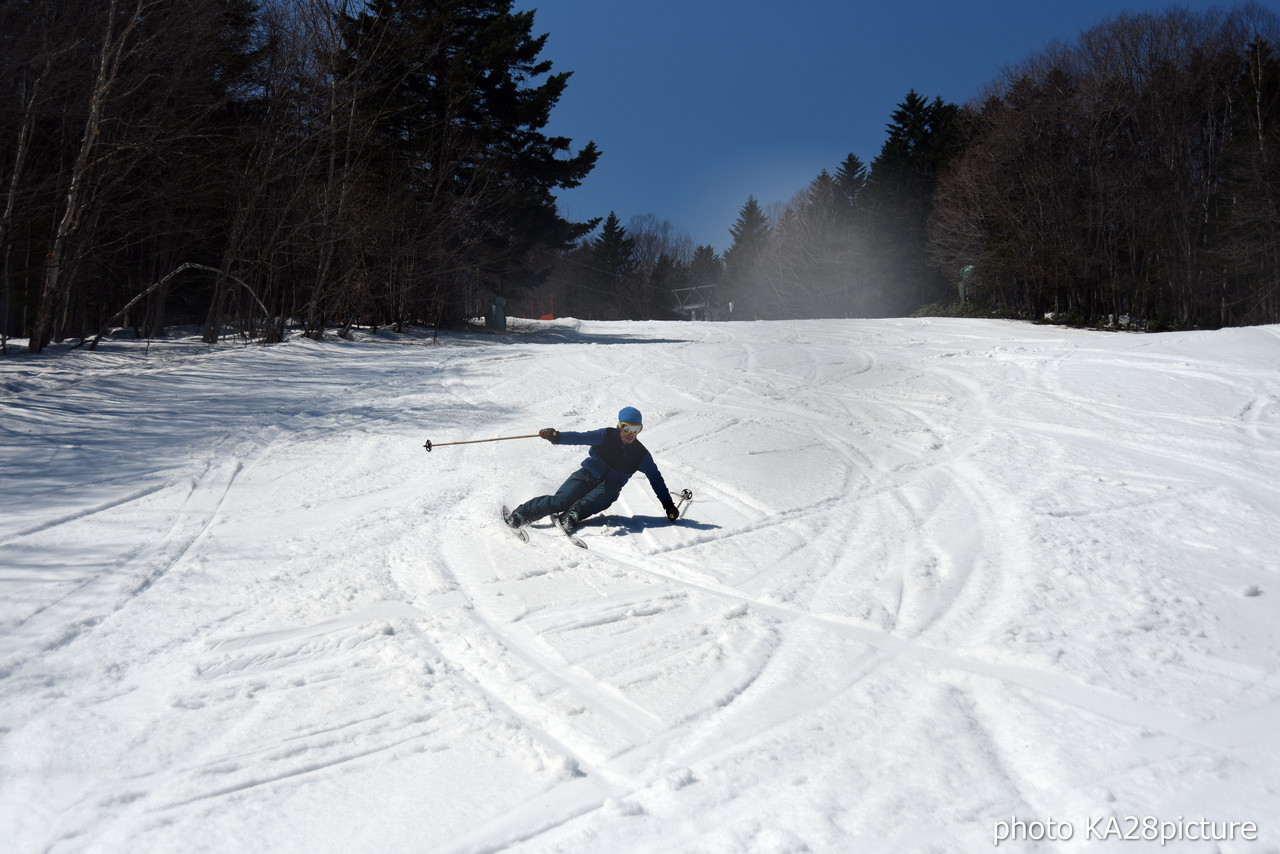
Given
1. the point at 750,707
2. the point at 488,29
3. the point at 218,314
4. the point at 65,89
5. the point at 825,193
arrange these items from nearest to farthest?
the point at 750,707 < the point at 65,89 < the point at 218,314 < the point at 488,29 < the point at 825,193

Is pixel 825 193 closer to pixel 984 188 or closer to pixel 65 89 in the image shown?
pixel 984 188

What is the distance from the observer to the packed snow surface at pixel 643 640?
2.89 metres

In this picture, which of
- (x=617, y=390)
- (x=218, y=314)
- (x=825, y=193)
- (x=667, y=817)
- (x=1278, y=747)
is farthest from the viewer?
(x=825, y=193)

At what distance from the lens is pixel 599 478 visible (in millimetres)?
6703

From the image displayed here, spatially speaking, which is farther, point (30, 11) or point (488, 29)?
point (488, 29)

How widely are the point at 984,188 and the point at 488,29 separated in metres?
18.7

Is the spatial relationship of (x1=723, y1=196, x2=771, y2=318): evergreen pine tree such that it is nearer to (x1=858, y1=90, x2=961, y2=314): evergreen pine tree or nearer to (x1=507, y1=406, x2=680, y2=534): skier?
(x1=858, y1=90, x2=961, y2=314): evergreen pine tree

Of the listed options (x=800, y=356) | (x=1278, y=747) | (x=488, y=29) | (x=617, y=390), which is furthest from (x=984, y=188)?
(x=1278, y=747)

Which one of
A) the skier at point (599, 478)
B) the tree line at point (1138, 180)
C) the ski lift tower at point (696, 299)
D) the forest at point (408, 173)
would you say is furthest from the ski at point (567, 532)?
the ski lift tower at point (696, 299)

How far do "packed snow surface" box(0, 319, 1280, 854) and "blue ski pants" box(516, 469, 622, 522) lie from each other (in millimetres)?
224

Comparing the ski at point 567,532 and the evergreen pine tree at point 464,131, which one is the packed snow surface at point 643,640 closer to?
the ski at point 567,532

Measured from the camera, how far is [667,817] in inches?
111

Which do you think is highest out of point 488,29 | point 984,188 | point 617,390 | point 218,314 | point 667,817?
point 488,29

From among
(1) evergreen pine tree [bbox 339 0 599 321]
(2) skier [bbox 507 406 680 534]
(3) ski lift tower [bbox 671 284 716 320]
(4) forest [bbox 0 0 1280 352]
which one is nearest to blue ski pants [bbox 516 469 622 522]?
(2) skier [bbox 507 406 680 534]
